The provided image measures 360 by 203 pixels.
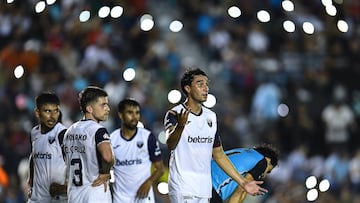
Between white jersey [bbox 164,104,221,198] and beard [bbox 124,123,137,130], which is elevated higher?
beard [bbox 124,123,137,130]

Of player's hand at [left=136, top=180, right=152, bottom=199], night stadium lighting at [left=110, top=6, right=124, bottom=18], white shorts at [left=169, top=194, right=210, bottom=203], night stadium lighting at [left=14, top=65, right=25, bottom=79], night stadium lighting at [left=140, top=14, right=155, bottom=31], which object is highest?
night stadium lighting at [left=140, top=14, right=155, bottom=31]

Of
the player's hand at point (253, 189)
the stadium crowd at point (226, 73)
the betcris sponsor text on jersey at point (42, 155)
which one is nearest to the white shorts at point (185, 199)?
the player's hand at point (253, 189)

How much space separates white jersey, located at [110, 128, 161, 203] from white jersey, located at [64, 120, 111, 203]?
1.83 m

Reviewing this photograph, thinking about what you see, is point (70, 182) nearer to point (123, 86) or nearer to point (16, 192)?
point (16, 192)

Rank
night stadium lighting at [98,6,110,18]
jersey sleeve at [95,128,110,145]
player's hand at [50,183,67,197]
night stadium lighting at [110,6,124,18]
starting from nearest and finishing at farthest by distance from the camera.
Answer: jersey sleeve at [95,128,110,145]
player's hand at [50,183,67,197]
night stadium lighting at [98,6,110,18]
night stadium lighting at [110,6,124,18]

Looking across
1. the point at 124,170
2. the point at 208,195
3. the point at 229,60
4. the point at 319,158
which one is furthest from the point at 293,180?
the point at 208,195

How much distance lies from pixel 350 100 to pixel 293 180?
218cm

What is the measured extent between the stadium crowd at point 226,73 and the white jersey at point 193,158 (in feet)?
19.7

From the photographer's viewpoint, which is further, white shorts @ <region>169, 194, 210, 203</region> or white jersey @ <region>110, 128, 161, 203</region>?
white jersey @ <region>110, 128, 161, 203</region>

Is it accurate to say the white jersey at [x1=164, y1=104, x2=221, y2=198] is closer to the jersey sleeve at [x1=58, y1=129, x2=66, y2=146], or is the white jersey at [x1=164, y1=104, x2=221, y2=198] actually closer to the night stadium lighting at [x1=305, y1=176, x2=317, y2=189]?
the jersey sleeve at [x1=58, y1=129, x2=66, y2=146]

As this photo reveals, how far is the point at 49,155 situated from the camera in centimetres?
1420

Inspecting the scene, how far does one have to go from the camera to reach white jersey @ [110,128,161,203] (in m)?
15.1

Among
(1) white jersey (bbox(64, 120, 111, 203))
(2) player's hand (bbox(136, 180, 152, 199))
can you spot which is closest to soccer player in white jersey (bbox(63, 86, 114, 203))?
(1) white jersey (bbox(64, 120, 111, 203))

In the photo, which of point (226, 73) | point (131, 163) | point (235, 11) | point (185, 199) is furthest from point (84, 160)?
point (226, 73)
